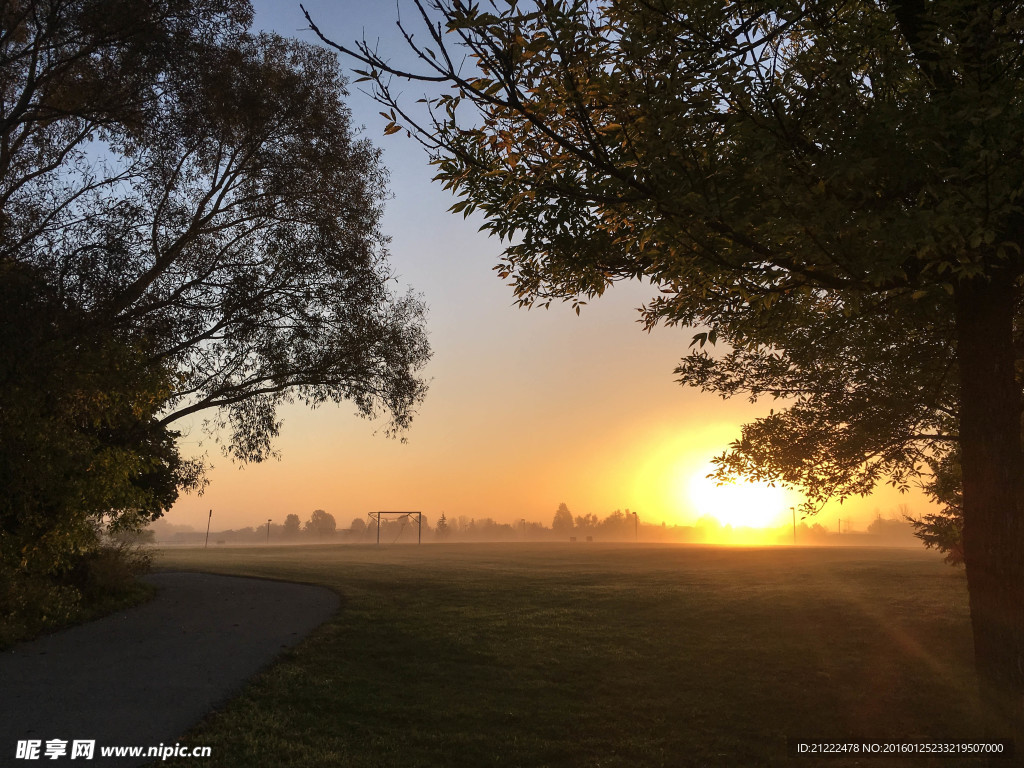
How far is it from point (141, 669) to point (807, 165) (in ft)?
41.6

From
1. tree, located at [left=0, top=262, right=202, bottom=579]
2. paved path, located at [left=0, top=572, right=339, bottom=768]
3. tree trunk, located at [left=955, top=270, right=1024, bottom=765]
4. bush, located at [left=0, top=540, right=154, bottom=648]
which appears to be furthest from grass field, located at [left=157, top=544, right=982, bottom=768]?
tree, located at [left=0, top=262, right=202, bottom=579]

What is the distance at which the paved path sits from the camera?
840cm

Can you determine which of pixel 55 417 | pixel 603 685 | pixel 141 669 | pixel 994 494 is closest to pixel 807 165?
pixel 994 494

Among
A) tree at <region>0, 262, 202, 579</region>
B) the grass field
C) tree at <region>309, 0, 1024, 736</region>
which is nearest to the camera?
tree at <region>309, 0, 1024, 736</region>

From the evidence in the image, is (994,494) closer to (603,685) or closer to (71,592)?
(603,685)

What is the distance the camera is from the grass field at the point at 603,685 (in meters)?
8.73

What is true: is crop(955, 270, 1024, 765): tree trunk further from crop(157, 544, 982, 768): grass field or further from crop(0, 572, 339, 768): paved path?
crop(0, 572, 339, 768): paved path

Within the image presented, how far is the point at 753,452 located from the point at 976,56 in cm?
795

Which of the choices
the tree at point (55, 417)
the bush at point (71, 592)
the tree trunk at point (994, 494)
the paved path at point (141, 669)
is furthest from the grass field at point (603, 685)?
the tree at point (55, 417)

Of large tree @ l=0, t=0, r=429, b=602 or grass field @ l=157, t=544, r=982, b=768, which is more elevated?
large tree @ l=0, t=0, r=429, b=602

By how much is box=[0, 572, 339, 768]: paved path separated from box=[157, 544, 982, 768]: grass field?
64 cm

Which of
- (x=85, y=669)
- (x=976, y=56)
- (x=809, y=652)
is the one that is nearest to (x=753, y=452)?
(x=809, y=652)

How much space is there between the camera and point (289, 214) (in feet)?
66.0

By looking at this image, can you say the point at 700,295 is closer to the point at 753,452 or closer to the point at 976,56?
the point at 976,56
